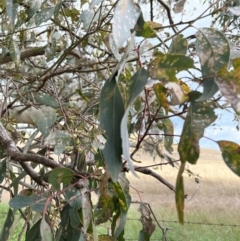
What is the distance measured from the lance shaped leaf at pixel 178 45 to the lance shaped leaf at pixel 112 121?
98mm

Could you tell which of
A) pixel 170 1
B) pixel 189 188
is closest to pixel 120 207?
pixel 170 1

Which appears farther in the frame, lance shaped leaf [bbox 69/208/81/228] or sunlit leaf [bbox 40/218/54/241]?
lance shaped leaf [bbox 69/208/81/228]

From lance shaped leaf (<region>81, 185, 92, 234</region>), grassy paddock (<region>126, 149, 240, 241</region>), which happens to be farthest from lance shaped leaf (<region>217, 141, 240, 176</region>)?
grassy paddock (<region>126, 149, 240, 241</region>)

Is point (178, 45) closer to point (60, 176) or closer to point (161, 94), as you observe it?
point (161, 94)

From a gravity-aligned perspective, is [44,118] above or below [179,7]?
below

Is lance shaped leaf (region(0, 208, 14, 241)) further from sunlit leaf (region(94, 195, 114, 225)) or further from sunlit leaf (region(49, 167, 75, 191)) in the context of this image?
sunlit leaf (region(49, 167, 75, 191))

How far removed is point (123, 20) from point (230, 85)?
0.09 metres

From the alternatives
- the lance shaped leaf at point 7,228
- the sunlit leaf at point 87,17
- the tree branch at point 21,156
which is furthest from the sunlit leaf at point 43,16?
the lance shaped leaf at point 7,228

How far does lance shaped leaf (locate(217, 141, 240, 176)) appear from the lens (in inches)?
13.5

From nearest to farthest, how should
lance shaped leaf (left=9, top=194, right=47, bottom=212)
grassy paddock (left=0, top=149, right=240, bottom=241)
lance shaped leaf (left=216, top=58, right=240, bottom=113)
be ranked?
lance shaped leaf (left=216, top=58, right=240, bottom=113), lance shaped leaf (left=9, top=194, right=47, bottom=212), grassy paddock (left=0, top=149, right=240, bottom=241)

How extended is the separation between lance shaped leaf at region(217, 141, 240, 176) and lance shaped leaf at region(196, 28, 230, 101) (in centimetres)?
6

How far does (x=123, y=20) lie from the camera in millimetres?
321

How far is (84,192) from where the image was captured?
51cm

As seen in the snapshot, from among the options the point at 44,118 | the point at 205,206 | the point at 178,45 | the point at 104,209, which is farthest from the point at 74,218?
the point at 205,206
